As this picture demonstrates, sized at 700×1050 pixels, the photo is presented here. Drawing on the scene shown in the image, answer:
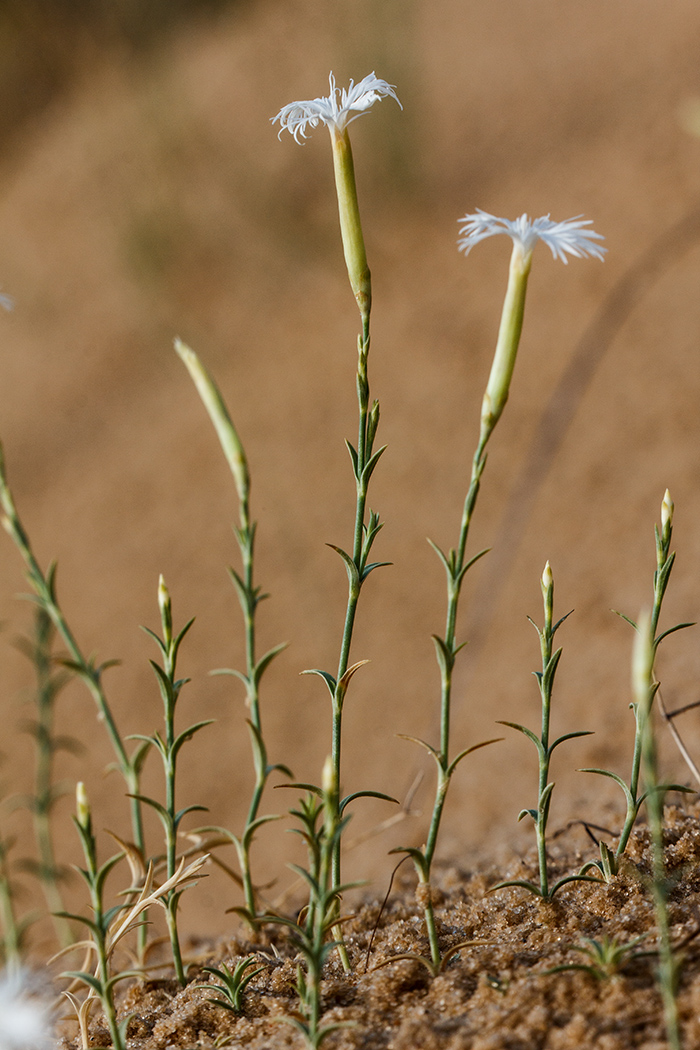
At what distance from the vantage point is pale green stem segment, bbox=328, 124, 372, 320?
866 millimetres

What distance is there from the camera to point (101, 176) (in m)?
6.09

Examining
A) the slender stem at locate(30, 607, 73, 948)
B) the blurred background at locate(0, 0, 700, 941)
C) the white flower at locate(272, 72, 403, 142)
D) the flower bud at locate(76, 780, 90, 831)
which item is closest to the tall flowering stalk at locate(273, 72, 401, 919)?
the white flower at locate(272, 72, 403, 142)

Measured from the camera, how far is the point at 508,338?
88 centimetres

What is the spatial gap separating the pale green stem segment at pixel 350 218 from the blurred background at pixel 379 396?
2.00 feet

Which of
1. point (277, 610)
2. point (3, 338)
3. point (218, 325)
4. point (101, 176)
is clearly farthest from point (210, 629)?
point (101, 176)

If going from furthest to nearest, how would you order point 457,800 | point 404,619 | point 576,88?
point 576,88, point 404,619, point 457,800

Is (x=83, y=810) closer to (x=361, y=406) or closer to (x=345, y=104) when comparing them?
(x=361, y=406)

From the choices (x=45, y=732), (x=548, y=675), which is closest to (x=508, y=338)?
(x=548, y=675)

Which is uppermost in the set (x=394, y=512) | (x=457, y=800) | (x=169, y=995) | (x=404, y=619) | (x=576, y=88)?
(x=576, y=88)

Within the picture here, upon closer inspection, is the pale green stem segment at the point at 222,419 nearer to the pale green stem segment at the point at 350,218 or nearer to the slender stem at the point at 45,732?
the pale green stem segment at the point at 350,218

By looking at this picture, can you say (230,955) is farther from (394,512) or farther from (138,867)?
(394,512)

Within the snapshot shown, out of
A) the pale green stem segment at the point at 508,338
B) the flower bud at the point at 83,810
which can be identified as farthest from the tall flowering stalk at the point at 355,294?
the flower bud at the point at 83,810

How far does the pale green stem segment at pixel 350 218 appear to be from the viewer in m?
0.87

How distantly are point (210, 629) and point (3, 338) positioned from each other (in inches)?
136
